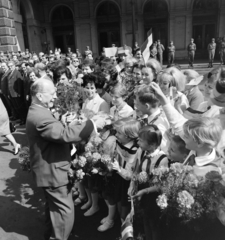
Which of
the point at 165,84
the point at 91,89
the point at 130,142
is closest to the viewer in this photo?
the point at 130,142

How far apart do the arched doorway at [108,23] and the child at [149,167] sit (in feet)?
66.1

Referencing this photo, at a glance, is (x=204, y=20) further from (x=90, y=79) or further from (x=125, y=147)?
(x=125, y=147)

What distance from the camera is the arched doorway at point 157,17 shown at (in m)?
19.8

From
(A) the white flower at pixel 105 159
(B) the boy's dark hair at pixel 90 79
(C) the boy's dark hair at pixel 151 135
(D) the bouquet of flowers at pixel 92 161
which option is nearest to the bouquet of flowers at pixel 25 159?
(D) the bouquet of flowers at pixel 92 161

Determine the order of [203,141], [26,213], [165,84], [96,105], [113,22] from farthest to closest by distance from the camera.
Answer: [113,22] < [96,105] < [26,213] < [165,84] < [203,141]

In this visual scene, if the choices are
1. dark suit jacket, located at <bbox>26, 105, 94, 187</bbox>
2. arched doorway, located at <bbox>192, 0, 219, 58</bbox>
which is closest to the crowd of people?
dark suit jacket, located at <bbox>26, 105, 94, 187</bbox>

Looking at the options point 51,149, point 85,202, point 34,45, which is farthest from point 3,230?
point 34,45

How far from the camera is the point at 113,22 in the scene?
2067 centimetres

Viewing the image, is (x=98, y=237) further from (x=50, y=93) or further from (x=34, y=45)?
(x=34, y=45)

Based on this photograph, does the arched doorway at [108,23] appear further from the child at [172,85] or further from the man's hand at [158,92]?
the man's hand at [158,92]

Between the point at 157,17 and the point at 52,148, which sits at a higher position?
the point at 157,17

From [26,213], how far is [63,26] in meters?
20.8

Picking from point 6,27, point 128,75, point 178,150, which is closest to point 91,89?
point 128,75

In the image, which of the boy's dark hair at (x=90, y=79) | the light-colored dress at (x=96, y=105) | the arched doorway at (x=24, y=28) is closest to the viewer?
the light-colored dress at (x=96, y=105)
